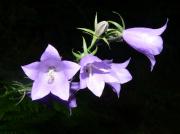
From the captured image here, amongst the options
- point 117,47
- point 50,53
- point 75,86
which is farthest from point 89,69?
point 117,47

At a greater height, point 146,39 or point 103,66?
point 146,39

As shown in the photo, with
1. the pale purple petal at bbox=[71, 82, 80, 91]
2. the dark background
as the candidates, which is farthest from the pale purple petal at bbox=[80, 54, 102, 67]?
the dark background

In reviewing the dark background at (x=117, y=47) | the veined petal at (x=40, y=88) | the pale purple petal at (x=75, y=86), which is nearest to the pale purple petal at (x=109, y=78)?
the pale purple petal at (x=75, y=86)

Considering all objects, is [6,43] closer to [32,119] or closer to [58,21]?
[58,21]

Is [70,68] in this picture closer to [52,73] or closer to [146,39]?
[52,73]

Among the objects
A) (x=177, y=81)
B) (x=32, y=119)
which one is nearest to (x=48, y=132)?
(x=32, y=119)

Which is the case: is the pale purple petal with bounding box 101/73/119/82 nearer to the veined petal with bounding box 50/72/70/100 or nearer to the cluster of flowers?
the cluster of flowers

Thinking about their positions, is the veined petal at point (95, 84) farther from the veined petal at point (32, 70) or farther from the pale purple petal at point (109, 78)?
the veined petal at point (32, 70)
